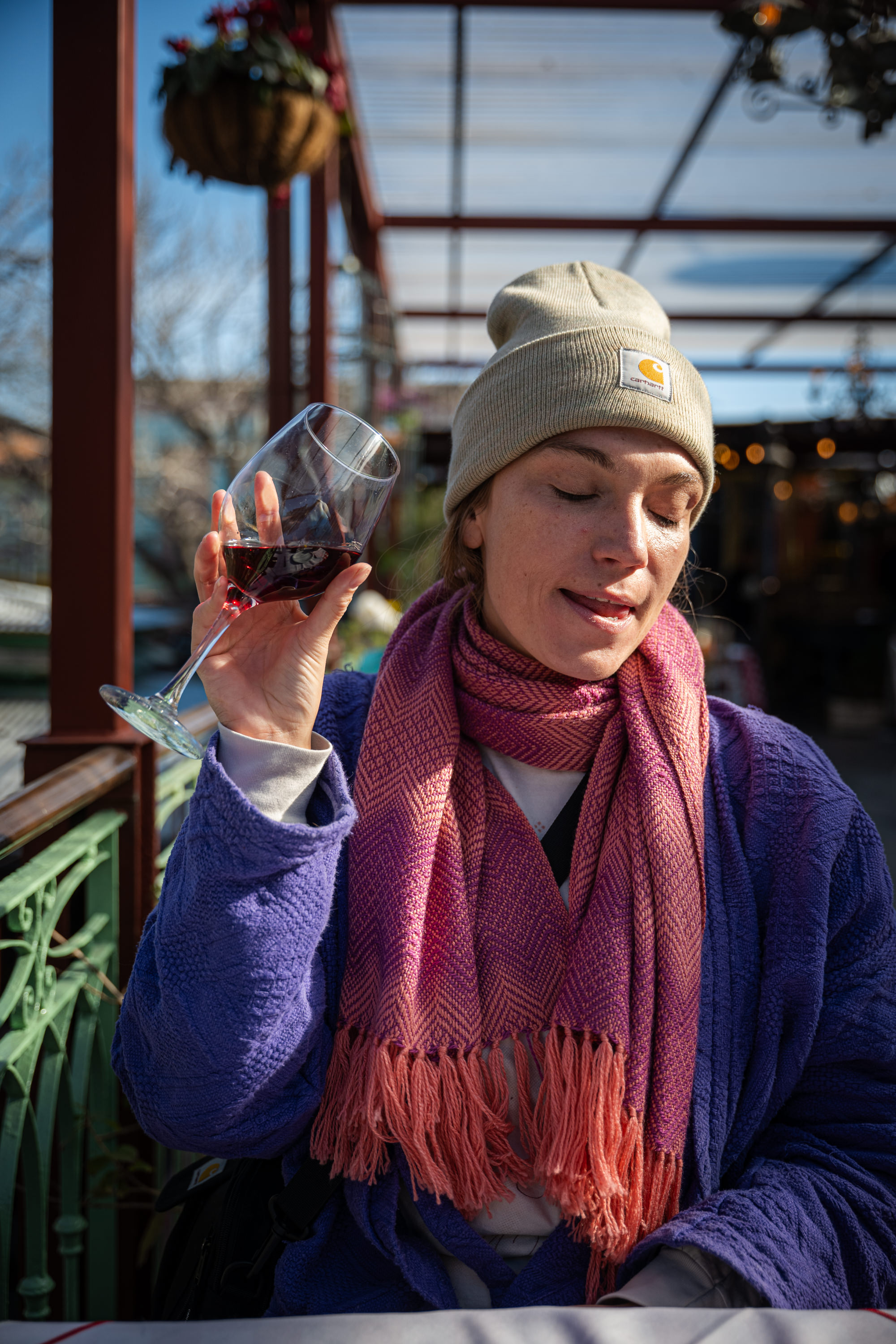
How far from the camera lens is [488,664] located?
141 centimetres

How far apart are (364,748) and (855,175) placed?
21.8ft

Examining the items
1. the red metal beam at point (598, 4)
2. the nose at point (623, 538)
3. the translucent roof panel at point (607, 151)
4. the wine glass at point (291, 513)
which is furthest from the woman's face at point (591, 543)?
the red metal beam at point (598, 4)

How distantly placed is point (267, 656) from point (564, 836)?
0.50m

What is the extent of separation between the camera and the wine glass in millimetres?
1097

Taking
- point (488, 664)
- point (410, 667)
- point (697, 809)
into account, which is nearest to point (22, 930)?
point (410, 667)

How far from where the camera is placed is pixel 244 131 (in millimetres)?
2738

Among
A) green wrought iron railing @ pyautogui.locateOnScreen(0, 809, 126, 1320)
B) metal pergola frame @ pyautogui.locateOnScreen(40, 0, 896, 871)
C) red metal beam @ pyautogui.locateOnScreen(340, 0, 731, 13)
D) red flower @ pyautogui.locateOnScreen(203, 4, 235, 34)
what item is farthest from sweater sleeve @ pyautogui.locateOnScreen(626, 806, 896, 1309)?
red metal beam @ pyautogui.locateOnScreen(340, 0, 731, 13)

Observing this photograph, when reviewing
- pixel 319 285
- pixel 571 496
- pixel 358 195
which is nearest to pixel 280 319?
pixel 319 285

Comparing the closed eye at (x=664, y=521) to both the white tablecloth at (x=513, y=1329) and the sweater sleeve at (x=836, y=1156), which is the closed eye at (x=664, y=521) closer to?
the sweater sleeve at (x=836, y=1156)

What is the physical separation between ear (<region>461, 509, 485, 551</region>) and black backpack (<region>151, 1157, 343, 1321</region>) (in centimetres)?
89

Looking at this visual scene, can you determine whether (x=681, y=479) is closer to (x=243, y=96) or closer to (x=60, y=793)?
(x=60, y=793)

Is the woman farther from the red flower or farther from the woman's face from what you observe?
the red flower

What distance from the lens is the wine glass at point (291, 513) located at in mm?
1097

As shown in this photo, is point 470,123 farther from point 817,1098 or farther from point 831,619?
point 831,619
